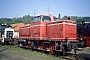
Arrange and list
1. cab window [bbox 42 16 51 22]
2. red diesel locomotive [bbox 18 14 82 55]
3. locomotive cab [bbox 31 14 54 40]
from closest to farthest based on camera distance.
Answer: red diesel locomotive [bbox 18 14 82 55] → locomotive cab [bbox 31 14 54 40] → cab window [bbox 42 16 51 22]

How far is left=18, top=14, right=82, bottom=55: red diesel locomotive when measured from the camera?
38.4 ft

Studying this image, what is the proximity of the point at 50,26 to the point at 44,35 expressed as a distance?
137 cm

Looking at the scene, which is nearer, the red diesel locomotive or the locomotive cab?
the red diesel locomotive

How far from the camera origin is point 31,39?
16062 mm

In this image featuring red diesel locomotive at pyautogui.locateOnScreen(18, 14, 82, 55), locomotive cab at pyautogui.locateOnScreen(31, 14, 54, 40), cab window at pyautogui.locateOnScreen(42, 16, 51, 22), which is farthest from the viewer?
cab window at pyautogui.locateOnScreen(42, 16, 51, 22)

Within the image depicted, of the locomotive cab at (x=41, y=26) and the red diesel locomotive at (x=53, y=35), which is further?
the locomotive cab at (x=41, y=26)

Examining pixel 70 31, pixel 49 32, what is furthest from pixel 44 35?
pixel 70 31

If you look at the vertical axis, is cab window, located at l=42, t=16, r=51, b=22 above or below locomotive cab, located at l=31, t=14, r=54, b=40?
above

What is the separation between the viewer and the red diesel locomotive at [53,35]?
1170 centimetres

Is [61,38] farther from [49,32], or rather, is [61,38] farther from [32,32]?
[32,32]

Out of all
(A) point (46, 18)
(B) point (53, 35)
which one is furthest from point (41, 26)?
(B) point (53, 35)

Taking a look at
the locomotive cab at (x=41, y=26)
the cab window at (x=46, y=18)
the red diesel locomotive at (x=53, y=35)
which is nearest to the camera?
the red diesel locomotive at (x=53, y=35)

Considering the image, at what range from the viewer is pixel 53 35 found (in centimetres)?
1314

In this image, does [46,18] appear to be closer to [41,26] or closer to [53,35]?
[41,26]
